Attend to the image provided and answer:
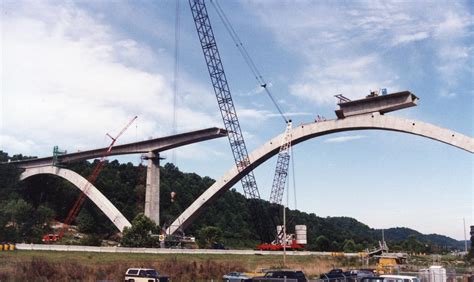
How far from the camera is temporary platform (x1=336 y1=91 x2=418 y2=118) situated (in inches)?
2820

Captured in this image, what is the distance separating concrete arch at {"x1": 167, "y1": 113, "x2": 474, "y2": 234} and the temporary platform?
89cm

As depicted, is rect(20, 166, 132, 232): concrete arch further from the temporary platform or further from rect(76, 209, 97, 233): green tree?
the temporary platform

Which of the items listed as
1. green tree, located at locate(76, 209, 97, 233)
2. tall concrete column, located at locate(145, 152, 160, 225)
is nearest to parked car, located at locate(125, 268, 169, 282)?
tall concrete column, located at locate(145, 152, 160, 225)

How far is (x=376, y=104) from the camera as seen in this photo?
76625 millimetres

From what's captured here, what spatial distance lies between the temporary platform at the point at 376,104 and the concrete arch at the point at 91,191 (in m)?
53.1

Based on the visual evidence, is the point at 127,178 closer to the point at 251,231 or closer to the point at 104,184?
the point at 104,184

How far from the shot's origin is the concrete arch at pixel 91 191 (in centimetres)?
11250

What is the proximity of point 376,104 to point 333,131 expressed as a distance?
962 centimetres

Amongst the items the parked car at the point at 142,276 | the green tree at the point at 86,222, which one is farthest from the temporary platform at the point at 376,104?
the green tree at the point at 86,222

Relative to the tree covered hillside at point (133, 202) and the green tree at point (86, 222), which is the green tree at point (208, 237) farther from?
the green tree at point (86, 222)

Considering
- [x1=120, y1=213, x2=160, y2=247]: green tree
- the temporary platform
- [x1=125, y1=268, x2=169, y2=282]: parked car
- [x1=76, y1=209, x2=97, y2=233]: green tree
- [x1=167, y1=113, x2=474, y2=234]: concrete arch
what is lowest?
[x1=125, y1=268, x2=169, y2=282]: parked car

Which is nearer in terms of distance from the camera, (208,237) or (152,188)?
(208,237)

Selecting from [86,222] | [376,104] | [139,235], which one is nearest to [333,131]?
[376,104]

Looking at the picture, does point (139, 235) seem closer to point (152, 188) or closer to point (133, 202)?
point (152, 188)
